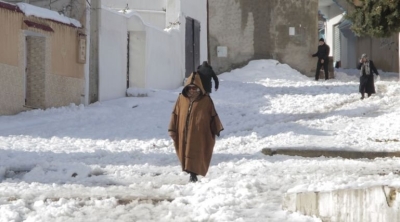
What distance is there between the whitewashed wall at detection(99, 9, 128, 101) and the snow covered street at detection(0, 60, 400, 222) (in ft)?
1.94

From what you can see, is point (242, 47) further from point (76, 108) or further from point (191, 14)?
point (76, 108)

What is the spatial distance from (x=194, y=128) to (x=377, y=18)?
459 inches

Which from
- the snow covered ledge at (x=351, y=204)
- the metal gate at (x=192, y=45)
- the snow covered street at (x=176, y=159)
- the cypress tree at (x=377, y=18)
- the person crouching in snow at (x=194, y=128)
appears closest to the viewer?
the snow covered ledge at (x=351, y=204)

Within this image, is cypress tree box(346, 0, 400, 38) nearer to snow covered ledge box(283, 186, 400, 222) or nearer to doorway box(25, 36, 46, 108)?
doorway box(25, 36, 46, 108)

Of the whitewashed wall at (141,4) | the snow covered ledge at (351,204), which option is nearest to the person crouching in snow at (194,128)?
the snow covered ledge at (351,204)

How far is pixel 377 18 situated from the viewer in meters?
19.5

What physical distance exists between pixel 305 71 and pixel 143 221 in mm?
26207

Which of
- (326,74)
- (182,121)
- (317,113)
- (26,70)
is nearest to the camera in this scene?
(182,121)

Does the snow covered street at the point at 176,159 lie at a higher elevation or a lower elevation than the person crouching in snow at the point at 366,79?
lower

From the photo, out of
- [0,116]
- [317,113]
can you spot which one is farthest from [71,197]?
[317,113]

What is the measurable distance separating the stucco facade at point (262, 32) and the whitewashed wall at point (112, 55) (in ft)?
37.7

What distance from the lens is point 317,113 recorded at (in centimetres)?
1820

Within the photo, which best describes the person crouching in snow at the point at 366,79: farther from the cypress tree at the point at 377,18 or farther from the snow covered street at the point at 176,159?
the cypress tree at the point at 377,18

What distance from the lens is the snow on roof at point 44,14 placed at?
16438 millimetres
